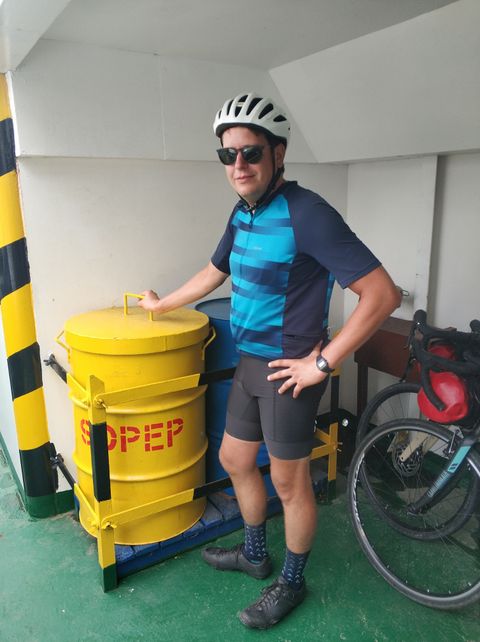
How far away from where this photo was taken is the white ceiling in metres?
1.91

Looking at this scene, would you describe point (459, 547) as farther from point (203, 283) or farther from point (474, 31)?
point (474, 31)

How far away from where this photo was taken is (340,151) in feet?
9.87

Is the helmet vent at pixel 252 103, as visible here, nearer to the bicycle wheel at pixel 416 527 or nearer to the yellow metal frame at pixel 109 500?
the yellow metal frame at pixel 109 500

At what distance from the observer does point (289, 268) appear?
1807mm

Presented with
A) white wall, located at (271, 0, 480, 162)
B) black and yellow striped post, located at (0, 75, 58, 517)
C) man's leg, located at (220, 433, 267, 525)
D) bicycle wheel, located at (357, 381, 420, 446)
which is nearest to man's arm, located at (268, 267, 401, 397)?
man's leg, located at (220, 433, 267, 525)

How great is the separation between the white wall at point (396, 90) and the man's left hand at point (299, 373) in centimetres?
134

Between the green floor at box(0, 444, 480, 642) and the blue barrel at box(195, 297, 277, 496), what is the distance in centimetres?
37

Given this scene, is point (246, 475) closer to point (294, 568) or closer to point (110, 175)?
point (294, 568)

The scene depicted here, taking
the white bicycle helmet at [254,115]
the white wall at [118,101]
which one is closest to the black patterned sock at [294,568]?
the white bicycle helmet at [254,115]

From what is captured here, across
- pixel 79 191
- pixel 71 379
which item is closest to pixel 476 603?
pixel 71 379

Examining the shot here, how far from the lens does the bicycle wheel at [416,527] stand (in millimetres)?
2174

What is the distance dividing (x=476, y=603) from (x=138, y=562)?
1459mm

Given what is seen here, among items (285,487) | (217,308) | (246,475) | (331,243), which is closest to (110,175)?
(217,308)

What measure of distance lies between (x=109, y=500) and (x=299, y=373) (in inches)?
38.5
